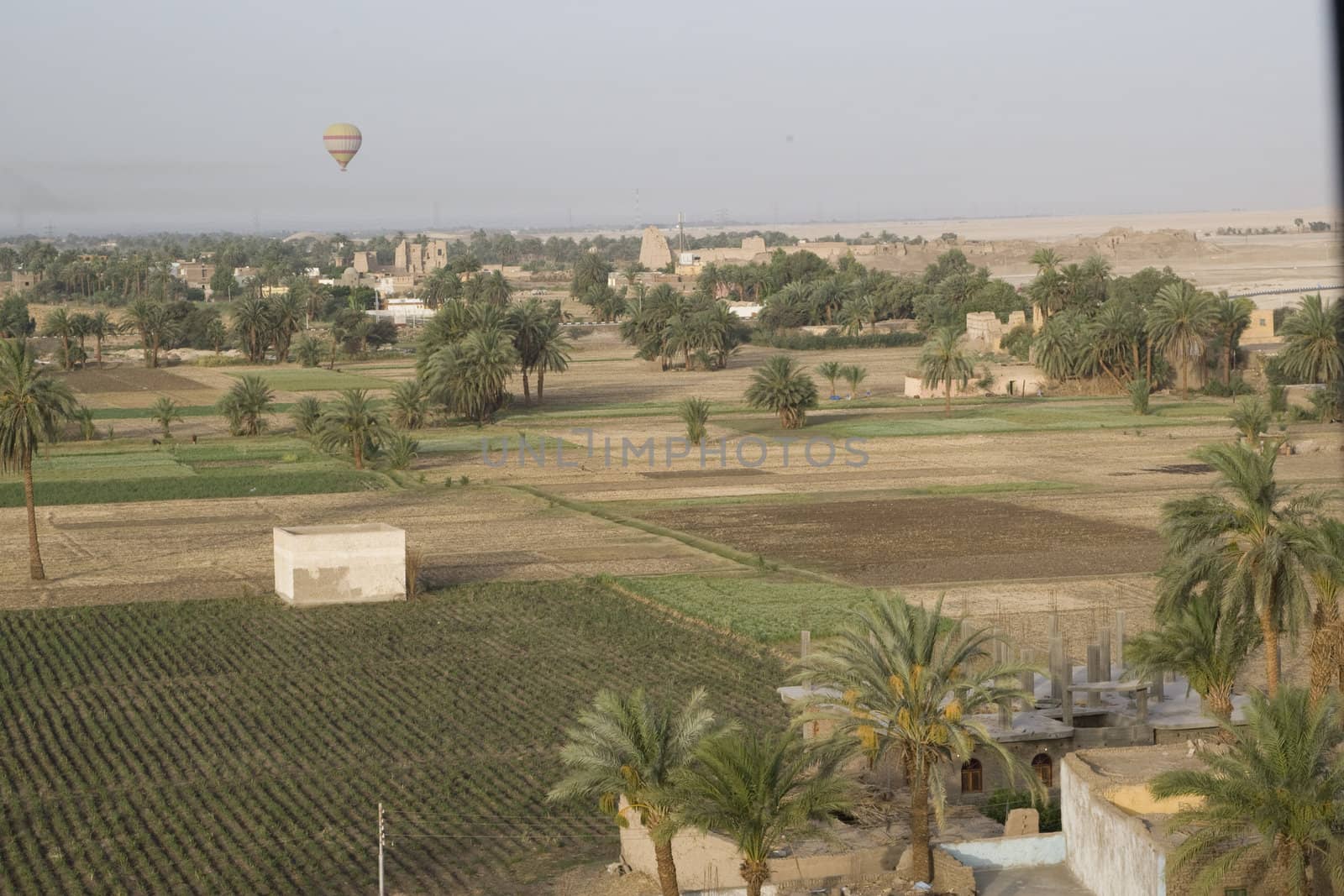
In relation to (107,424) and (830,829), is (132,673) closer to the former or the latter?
(830,829)

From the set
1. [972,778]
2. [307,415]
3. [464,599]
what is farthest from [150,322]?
[972,778]

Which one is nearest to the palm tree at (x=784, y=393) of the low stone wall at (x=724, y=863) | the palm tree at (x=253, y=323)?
the palm tree at (x=253, y=323)

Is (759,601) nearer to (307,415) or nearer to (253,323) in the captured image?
(307,415)

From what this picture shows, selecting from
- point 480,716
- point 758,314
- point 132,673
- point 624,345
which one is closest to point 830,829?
point 480,716

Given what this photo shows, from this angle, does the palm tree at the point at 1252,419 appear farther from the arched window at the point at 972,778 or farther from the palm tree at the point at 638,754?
the palm tree at the point at 638,754

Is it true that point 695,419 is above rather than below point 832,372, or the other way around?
below
